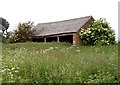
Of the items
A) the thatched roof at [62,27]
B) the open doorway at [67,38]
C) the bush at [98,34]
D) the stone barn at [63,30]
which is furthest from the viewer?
the open doorway at [67,38]

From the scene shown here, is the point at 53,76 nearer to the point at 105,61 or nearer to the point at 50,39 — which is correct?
the point at 105,61

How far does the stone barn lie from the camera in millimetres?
29214

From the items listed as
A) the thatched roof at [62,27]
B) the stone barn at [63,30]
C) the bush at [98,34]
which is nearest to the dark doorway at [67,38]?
the stone barn at [63,30]

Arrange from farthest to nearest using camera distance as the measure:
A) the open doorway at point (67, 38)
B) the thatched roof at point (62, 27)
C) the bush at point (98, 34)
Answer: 1. the open doorway at point (67, 38)
2. the thatched roof at point (62, 27)
3. the bush at point (98, 34)

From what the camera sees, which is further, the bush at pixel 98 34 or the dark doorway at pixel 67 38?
the dark doorway at pixel 67 38

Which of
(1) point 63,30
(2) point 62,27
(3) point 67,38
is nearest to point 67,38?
(3) point 67,38

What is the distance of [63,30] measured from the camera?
99.4 ft

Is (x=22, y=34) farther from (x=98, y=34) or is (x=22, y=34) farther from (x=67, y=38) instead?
(x=98, y=34)

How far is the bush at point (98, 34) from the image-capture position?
27.3m

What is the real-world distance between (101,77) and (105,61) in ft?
5.05

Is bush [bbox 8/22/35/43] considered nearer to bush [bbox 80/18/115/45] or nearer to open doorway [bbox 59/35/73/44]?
open doorway [bbox 59/35/73/44]

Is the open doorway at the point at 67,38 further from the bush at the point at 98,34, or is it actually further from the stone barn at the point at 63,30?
the bush at the point at 98,34

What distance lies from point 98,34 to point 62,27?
201 inches

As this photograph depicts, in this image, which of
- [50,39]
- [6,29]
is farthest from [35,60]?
[6,29]
